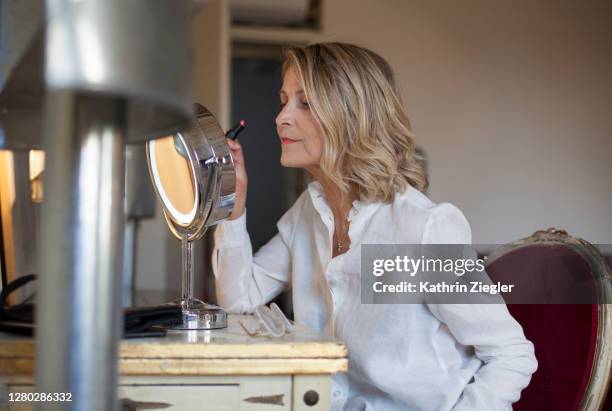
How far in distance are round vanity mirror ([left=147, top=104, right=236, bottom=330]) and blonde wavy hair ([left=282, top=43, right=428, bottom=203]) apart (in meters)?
0.31

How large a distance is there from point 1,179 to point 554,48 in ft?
13.1

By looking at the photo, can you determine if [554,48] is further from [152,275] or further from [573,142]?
[152,275]

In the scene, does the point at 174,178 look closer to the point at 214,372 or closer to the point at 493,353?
the point at 214,372

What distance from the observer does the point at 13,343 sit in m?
0.96

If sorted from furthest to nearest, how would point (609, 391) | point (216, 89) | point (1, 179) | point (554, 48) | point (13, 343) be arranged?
point (554, 48) → point (216, 89) → point (609, 391) → point (1, 179) → point (13, 343)

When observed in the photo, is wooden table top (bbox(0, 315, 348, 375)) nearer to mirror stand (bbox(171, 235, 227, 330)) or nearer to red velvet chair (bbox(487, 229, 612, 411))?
mirror stand (bbox(171, 235, 227, 330))

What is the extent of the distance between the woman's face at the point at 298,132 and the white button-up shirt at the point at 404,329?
0.31 feet

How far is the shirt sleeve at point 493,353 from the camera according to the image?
1.31m

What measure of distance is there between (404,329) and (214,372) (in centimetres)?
50

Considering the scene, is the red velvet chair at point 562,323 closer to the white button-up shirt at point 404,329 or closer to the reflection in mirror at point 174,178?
the white button-up shirt at point 404,329

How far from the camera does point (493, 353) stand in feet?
4.35

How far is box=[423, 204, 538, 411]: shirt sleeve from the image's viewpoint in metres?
1.31

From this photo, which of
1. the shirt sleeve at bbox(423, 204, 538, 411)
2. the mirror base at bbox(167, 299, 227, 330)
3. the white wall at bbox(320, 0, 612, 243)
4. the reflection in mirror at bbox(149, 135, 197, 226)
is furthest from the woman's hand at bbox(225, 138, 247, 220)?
the white wall at bbox(320, 0, 612, 243)

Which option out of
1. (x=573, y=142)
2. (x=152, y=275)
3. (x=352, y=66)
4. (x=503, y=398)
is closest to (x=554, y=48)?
(x=573, y=142)
